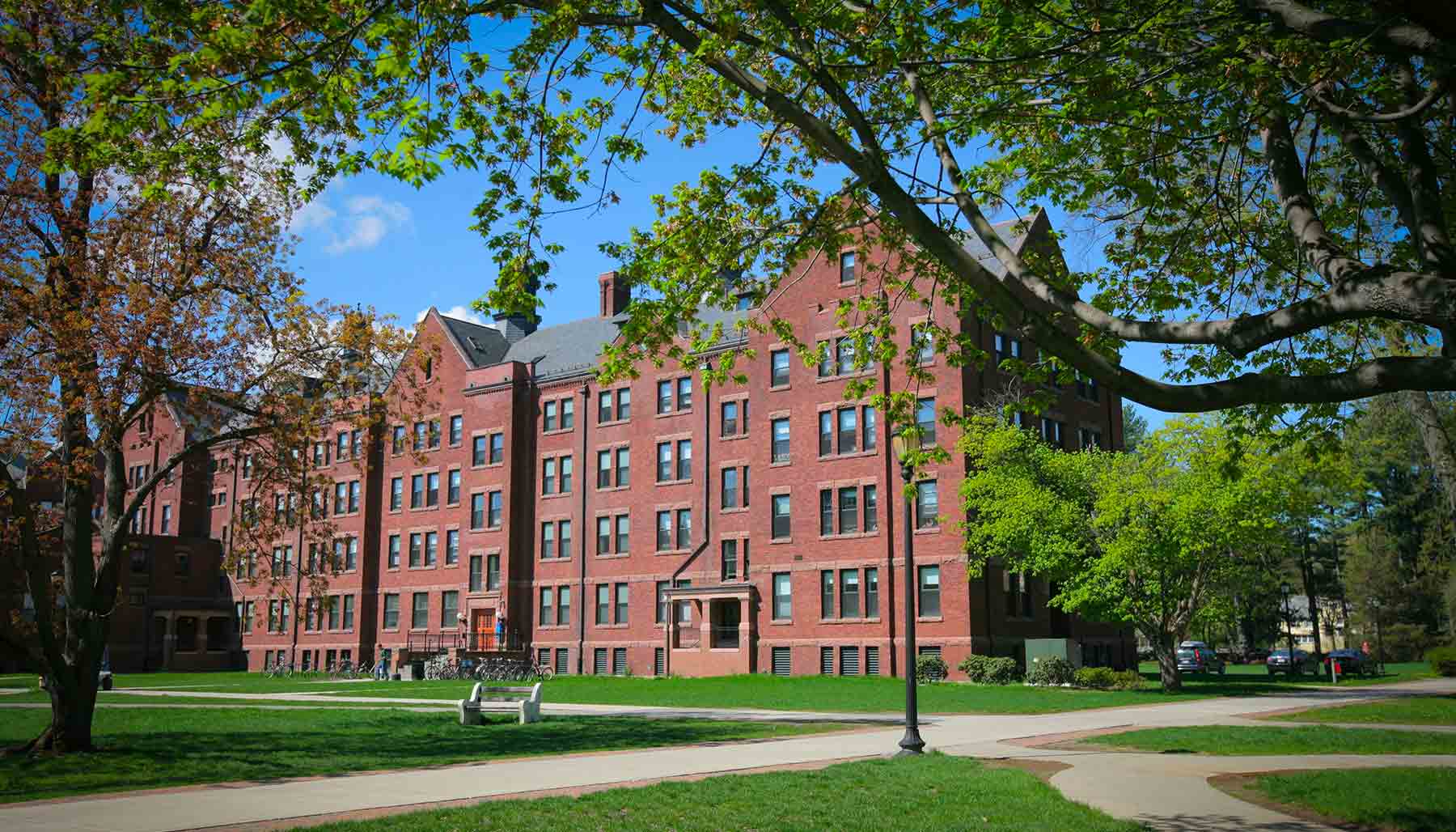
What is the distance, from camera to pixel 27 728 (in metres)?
19.7

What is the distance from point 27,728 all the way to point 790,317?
104 feet

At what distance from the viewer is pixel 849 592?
139ft

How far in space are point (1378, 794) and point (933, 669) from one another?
92.0ft

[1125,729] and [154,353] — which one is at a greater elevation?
[154,353]

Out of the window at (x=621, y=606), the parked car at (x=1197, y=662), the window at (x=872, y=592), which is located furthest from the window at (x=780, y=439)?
the parked car at (x=1197, y=662)

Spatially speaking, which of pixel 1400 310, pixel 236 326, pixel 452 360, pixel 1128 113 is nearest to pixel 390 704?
pixel 236 326

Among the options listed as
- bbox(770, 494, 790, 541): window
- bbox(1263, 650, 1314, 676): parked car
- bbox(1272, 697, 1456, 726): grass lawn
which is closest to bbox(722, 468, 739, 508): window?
bbox(770, 494, 790, 541): window

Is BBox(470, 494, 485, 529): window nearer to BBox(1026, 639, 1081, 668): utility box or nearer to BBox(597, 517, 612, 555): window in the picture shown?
BBox(597, 517, 612, 555): window

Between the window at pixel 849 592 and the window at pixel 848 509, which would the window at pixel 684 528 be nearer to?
the window at pixel 848 509

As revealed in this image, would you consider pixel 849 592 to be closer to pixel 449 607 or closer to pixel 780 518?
pixel 780 518

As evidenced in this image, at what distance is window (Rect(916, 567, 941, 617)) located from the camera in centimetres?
4003

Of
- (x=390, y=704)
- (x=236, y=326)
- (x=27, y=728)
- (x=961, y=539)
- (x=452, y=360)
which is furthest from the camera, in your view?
(x=452, y=360)

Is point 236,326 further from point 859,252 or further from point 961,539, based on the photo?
point 961,539

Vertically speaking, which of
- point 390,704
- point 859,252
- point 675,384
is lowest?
point 390,704
